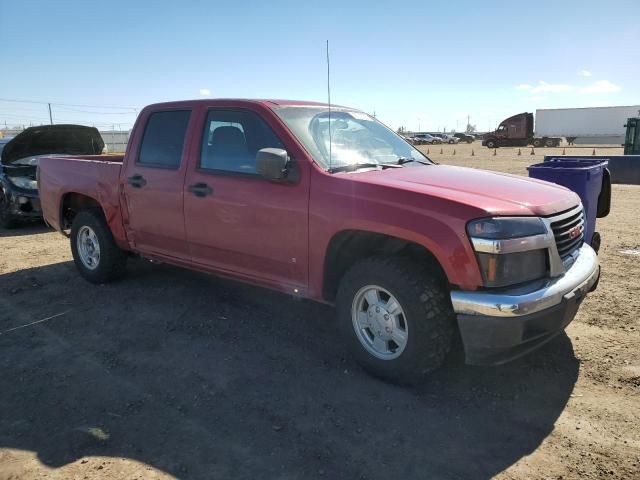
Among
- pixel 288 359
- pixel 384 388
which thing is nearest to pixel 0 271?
pixel 288 359

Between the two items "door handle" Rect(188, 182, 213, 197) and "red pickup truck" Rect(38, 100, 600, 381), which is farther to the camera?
"door handle" Rect(188, 182, 213, 197)

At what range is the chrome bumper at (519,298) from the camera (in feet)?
9.39

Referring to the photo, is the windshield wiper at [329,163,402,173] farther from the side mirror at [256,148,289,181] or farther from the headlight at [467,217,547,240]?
the headlight at [467,217,547,240]

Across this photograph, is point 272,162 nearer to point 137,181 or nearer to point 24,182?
point 137,181

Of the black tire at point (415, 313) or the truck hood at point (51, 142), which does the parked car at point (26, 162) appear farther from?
the black tire at point (415, 313)

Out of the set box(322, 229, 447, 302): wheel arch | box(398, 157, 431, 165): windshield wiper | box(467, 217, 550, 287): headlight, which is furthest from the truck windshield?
box(467, 217, 550, 287): headlight

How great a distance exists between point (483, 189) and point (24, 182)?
27.8 ft

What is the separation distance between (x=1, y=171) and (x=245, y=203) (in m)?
7.30

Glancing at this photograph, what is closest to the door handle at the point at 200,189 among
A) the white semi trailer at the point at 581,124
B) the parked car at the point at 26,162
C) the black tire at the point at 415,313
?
the black tire at the point at 415,313

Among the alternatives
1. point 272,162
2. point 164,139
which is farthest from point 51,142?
point 272,162

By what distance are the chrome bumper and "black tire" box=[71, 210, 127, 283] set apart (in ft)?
13.1

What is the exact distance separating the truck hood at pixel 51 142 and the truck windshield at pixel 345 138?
6795 mm

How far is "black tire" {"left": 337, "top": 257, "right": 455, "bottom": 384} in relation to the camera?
10.4ft

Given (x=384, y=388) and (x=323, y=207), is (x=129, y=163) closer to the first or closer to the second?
(x=323, y=207)
